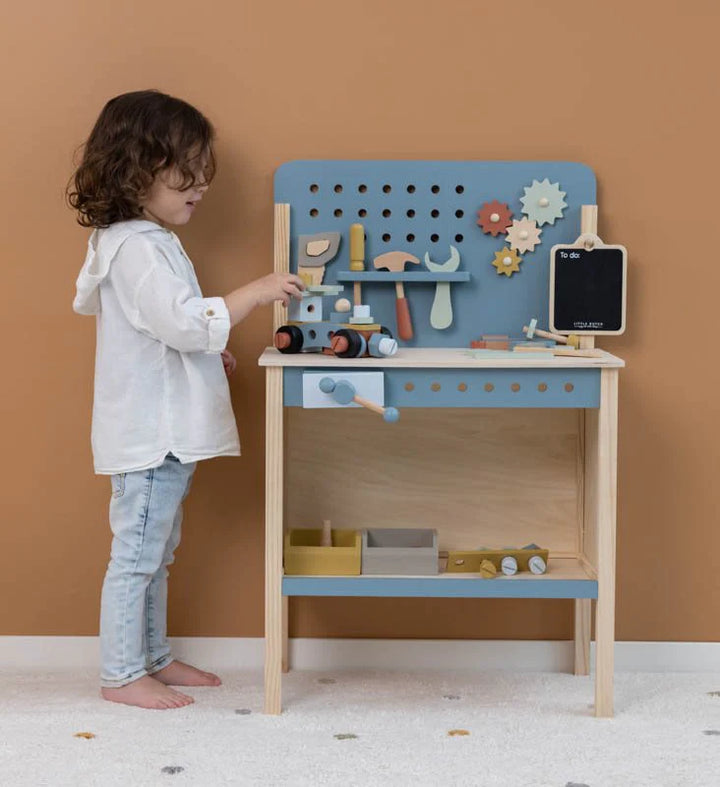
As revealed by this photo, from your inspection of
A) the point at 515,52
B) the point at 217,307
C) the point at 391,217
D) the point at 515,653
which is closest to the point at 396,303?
the point at 391,217

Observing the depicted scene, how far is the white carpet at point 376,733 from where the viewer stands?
162cm

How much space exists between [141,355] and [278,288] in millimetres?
262

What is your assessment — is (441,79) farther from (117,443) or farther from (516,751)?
(516,751)

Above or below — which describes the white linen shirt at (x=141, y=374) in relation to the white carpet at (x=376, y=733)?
above

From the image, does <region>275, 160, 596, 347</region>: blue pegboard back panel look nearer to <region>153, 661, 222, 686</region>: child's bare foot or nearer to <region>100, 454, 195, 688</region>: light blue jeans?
<region>100, 454, 195, 688</region>: light blue jeans

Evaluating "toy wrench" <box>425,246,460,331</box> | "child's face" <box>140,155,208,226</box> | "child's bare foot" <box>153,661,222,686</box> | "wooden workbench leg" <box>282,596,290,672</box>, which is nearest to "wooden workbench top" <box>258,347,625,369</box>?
"toy wrench" <box>425,246,460,331</box>

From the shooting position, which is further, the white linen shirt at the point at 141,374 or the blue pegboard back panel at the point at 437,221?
the blue pegboard back panel at the point at 437,221

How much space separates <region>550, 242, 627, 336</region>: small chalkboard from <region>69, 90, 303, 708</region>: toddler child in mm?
478

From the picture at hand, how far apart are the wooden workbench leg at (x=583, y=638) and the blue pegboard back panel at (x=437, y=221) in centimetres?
54

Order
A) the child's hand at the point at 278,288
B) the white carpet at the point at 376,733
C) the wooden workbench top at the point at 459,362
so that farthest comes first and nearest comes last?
the child's hand at the point at 278,288
the wooden workbench top at the point at 459,362
the white carpet at the point at 376,733

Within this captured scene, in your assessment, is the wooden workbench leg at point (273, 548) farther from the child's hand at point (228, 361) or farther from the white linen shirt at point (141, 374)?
the child's hand at point (228, 361)

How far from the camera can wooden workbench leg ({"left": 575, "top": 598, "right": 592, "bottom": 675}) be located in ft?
6.89

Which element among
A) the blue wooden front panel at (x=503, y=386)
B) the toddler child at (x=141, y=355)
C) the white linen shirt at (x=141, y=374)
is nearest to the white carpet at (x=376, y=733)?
the toddler child at (x=141, y=355)

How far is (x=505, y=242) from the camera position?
2055mm
